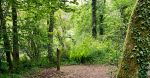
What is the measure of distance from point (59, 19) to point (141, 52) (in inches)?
815

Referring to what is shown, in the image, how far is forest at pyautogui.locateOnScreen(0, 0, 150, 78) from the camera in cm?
654

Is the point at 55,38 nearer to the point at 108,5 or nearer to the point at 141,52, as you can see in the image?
the point at 108,5

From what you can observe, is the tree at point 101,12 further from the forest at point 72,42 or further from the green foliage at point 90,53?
the green foliage at point 90,53

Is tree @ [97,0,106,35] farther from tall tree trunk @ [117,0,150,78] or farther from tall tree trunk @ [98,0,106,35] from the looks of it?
tall tree trunk @ [117,0,150,78]

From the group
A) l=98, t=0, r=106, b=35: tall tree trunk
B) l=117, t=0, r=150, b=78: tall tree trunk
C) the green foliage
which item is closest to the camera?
l=117, t=0, r=150, b=78: tall tree trunk

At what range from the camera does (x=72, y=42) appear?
2534 centimetres

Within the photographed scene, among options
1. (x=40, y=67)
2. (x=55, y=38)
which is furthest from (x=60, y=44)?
(x=40, y=67)

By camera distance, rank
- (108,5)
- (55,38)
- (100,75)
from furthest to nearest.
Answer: (108,5)
(55,38)
(100,75)

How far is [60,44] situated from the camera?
2362 centimetres

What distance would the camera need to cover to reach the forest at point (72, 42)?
21.5 feet

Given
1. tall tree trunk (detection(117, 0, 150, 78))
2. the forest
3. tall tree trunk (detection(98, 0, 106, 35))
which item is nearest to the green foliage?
the forest

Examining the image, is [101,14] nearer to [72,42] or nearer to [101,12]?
[101,12]

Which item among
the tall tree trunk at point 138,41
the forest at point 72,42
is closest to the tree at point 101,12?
the forest at point 72,42

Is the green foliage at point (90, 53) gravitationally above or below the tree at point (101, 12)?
below
